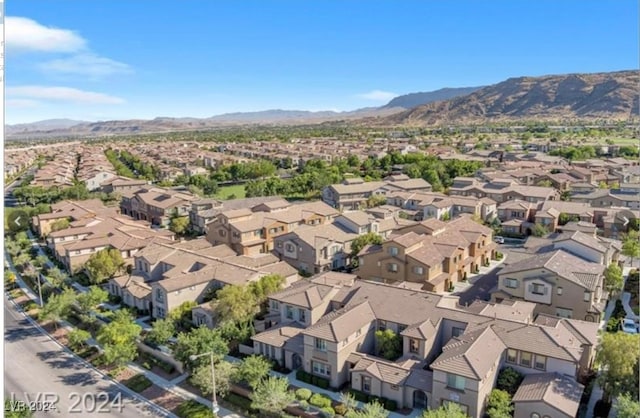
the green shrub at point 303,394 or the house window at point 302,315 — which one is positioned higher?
the house window at point 302,315

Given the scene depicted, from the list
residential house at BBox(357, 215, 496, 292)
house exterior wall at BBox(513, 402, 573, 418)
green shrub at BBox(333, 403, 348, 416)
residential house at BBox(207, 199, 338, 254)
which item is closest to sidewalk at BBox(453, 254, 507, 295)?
residential house at BBox(357, 215, 496, 292)

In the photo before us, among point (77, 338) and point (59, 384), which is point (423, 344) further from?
point (77, 338)

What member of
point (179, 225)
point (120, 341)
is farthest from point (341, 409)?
point (179, 225)

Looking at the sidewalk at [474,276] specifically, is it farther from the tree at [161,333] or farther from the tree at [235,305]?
the tree at [161,333]

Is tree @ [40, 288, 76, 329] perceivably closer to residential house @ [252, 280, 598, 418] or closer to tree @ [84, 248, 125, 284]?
tree @ [84, 248, 125, 284]

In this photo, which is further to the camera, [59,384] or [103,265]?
[103,265]

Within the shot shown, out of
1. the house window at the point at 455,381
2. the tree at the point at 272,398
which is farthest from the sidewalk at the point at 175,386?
the house window at the point at 455,381
